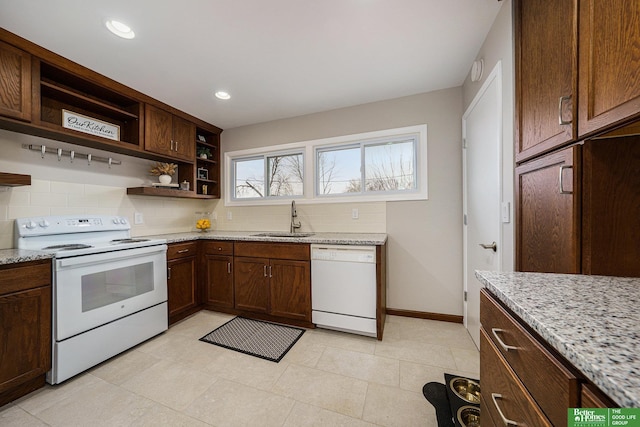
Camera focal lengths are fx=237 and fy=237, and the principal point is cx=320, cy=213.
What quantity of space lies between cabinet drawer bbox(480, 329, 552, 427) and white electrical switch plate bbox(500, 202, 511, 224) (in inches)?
32.5

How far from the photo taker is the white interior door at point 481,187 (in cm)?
162

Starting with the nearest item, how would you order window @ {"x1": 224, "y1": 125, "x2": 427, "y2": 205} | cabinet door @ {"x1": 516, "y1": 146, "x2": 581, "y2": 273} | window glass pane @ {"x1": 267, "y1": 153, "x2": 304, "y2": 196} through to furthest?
cabinet door @ {"x1": 516, "y1": 146, "x2": 581, "y2": 273} → window @ {"x1": 224, "y1": 125, "x2": 427, "y2": 205} → window glass pane @ {"x1": 267, "y1": 153, "x2": 304, "y2": 196}

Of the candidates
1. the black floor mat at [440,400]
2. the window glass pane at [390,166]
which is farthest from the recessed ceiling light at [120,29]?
the black floor mat at [440,400]

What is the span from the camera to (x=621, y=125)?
0.74 metres

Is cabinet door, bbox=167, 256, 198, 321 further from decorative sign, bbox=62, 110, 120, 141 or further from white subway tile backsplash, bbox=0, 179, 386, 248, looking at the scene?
decorative sign, bbox=62, 110, 120, 141

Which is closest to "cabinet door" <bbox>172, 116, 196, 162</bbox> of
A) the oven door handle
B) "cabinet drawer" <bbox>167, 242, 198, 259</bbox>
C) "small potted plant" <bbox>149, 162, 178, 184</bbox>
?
"small potted plant" <bbox>149, 162, 178, 184</bbox>

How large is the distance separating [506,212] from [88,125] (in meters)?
3.43

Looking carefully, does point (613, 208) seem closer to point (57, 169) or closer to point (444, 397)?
point (444, 397)

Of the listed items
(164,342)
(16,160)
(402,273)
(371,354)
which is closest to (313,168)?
(402,273)

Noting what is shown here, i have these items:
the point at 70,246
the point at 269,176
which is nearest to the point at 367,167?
the point at 269,176

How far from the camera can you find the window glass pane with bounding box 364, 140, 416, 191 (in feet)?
8.93

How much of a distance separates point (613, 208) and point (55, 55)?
3.47 metres

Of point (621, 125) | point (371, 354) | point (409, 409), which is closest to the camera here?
point (621, 125)

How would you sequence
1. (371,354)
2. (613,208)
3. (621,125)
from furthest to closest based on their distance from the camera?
(371,354) → (613,208) → (621,125)
